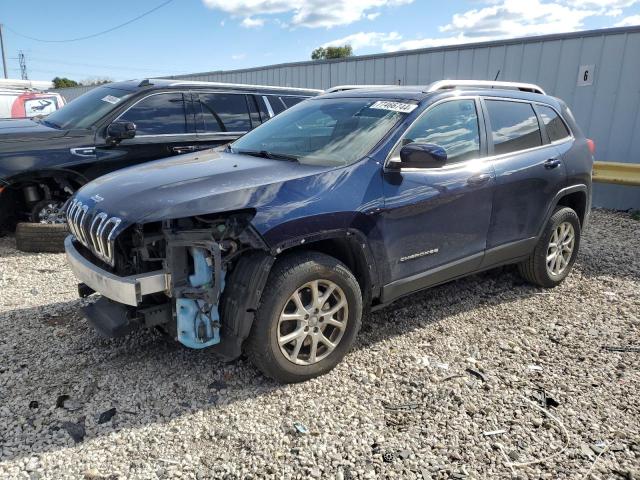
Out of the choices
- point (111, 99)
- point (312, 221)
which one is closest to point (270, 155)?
point (312, 221)

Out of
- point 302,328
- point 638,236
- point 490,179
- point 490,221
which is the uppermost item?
point 490,179

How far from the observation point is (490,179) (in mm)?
3895

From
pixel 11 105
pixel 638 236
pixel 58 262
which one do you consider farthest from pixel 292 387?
pixel 11 105

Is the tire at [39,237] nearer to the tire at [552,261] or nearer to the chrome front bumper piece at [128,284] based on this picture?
the chrome front bumper piece at [128,284]

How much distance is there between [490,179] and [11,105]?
33.5 feet

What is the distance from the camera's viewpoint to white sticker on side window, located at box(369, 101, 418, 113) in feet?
11.8

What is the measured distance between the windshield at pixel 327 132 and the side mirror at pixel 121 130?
2.18 metres

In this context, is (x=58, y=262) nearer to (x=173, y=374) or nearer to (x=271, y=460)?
(x=173, y=374)

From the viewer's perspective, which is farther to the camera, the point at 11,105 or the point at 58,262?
the point at 11,105

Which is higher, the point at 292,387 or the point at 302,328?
the point at 302,328

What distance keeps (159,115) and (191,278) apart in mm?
4099

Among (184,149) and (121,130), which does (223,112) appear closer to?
(184,149)

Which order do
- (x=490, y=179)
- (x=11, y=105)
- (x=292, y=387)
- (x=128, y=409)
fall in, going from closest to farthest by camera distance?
(x=128, y=409), (x=292, y=387), (x=490, y=179), (x=11, y=105)

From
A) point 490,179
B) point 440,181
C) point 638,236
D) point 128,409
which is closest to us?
point 128,409
